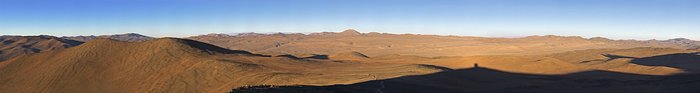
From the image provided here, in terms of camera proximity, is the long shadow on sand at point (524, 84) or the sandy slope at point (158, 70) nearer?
the long shadow on sand at point (524, 84)

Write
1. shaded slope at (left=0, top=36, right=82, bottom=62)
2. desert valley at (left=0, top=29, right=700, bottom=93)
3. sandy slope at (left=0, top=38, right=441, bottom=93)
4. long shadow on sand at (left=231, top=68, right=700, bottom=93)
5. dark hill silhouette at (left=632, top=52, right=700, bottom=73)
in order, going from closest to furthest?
long shadow on sand at (left=231, top=68, right=700, bottom=93) → desert valley at (left=0, top=29, right=700, bottom=93) → sandy slope at (left=0, top=38, right=441, bottom=93) → dark hill silhouette at (left=632, top=52, right=700, bottom=73) → shaded slope at (left=0, top=36, right=82, bottom=62)

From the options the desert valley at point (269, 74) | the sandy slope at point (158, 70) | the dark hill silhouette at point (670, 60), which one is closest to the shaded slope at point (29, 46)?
the sandy slope at point (158, 70)

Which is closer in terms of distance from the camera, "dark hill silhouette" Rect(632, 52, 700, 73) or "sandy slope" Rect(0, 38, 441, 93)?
"sandy slope" Rect(0, 38, 441, 93)

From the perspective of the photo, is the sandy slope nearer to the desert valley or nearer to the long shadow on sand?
the desert valley

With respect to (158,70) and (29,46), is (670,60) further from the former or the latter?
(29,46)

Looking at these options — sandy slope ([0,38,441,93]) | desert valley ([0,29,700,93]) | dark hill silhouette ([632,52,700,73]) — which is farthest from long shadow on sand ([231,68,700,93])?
dark hill silhouette ([632,52,700,73])

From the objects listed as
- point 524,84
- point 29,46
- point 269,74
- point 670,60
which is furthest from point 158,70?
point 29,46

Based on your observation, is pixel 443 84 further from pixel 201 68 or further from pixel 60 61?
pixel 60 61

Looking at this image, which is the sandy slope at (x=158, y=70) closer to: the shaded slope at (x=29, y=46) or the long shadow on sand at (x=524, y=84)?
the long shadow on sand at (x=524, y=84)

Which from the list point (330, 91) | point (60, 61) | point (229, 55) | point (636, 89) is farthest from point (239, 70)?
point (636, 89)

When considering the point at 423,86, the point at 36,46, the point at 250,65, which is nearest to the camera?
the point at 423,86

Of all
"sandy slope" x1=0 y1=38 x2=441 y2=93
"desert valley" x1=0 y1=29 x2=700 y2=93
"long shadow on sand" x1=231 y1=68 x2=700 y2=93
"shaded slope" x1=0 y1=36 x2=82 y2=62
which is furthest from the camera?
"shaded slope" x1=0 y1=36 x2=82 y2=62
